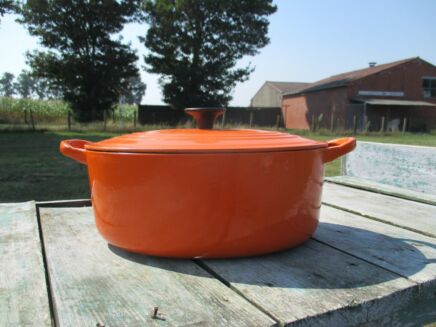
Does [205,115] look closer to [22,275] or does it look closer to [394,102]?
[22,275]

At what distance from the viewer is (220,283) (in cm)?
77

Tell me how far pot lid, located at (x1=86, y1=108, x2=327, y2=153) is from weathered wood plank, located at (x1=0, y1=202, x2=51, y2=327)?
0.86 feet

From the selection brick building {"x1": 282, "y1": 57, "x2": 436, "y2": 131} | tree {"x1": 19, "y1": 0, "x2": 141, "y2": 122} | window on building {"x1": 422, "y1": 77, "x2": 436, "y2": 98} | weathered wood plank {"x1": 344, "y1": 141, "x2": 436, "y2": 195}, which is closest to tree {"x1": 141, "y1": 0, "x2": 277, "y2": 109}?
tree {"x1": 19, "y1": 0, "x2": 141, "y2": 122}

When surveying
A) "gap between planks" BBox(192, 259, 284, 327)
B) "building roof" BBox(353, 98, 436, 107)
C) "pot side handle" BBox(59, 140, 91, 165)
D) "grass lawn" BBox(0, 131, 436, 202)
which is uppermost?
"building roof" BBox(353, 98, 436, 107)

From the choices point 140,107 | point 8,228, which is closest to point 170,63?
point 140,107

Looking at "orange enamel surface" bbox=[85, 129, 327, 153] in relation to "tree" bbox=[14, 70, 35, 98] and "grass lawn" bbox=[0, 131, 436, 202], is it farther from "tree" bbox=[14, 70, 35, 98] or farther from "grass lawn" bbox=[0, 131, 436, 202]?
"tree" bbox=[14, 70, 35, 98]

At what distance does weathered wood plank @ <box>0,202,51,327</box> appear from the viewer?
0.65 meters

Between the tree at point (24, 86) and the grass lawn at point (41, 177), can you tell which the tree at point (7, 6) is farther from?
the tree at point (24, 86)

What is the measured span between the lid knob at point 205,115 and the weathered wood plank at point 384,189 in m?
0.97

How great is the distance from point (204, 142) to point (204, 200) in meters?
0.11

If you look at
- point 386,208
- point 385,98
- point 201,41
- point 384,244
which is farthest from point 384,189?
point 385,98

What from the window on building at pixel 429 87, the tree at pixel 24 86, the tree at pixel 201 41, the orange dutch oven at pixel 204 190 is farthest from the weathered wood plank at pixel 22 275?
the tree at pixel 24 86

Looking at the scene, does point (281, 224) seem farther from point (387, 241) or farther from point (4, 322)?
point (4, 322)

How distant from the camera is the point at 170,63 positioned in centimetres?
2016
